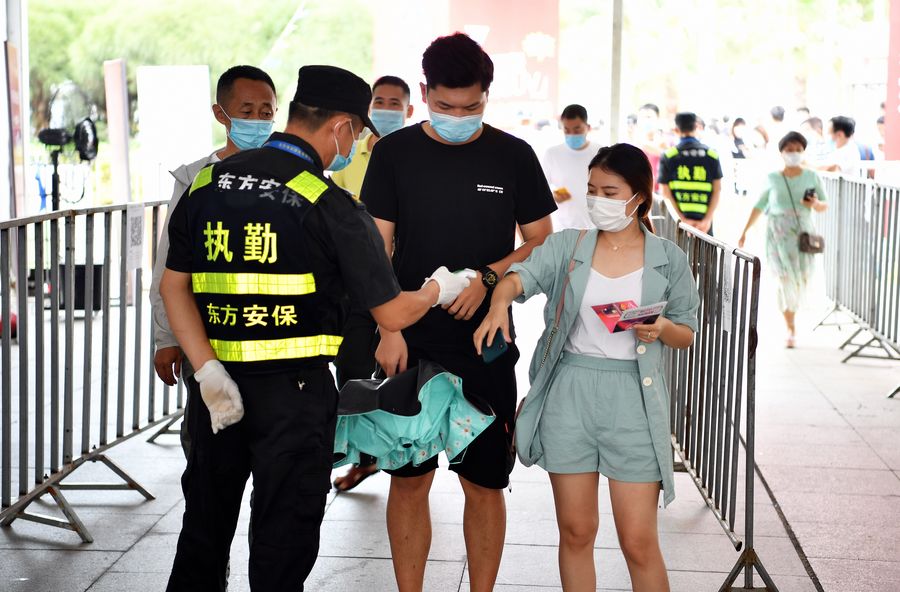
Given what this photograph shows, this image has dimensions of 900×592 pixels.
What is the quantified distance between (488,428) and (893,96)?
9262 mm

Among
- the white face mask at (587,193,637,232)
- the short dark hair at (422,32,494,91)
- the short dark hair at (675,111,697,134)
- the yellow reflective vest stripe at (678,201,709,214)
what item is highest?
the short dark hair at (675,111,697,134)

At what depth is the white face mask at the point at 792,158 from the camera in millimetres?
9312

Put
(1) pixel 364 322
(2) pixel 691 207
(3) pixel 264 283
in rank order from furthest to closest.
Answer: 1. (2) pixel 691 207
2. (1) pixel 364 322
3. (3) pixel 264 283

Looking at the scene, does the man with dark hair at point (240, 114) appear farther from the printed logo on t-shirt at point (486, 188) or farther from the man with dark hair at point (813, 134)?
the man with dark hair at point (813, 134)

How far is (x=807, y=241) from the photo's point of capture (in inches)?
364

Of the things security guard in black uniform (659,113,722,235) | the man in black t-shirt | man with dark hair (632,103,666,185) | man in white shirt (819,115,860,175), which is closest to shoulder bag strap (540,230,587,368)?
the man in black t-shirt

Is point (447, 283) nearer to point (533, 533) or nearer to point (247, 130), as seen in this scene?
point (247, 130)

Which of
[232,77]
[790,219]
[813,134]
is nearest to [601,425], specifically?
[232,77]

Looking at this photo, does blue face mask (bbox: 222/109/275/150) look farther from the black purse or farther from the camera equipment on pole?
the camera equipment on pole

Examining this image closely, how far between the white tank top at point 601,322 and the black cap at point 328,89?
1007 millimetres

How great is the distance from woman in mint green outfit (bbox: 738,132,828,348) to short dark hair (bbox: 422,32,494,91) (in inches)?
245

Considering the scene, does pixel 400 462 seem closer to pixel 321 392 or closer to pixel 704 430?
pixel 321 392

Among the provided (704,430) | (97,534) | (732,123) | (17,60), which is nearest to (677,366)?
(704,430)

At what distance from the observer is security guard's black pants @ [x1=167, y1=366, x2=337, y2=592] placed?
117 inches
